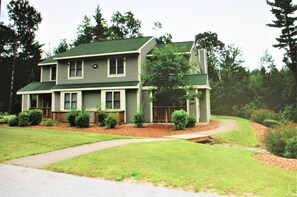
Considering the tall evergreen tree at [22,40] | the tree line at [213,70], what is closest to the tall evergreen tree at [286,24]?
the tree line at [213,70]

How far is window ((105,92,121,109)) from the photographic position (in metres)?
21.2

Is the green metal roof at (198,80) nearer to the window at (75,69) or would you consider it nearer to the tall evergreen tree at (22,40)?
the window at (75,69)

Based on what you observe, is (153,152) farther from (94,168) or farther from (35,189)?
(35,189)

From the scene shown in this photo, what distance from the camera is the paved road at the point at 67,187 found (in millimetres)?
4855

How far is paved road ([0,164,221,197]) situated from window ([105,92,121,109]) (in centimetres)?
1472

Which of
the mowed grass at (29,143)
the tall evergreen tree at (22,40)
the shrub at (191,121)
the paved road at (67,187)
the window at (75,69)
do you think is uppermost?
the tall evergreen tree at (22,40)

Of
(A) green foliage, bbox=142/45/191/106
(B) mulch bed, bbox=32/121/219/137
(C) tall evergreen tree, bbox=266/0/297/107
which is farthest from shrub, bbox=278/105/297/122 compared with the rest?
(A) green foliage, bbox=142/45/191/106

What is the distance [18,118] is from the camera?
739 inches

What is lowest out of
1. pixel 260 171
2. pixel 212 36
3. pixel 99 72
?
pixel 260 171

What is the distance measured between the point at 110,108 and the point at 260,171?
15899 mm

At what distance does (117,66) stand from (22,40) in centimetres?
2216

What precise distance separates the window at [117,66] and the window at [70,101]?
391cm

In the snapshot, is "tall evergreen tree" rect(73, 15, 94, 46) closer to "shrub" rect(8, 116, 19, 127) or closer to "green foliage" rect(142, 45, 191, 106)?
"shrub" rect(8, 116, 19, 127)

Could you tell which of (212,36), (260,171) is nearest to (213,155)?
(260,171)
